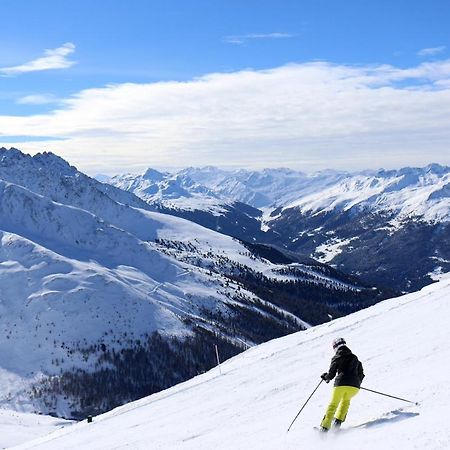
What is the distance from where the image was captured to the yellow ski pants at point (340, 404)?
→ 17.5 metres

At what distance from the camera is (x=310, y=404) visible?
22.7m

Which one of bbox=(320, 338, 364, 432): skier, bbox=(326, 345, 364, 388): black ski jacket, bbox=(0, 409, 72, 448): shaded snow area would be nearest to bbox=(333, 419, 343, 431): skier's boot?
bbox=(320, 338, 364, 432): skier

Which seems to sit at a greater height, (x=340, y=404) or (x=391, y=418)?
(x=340, y=404)

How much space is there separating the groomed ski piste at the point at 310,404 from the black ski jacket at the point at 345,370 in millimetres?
1270

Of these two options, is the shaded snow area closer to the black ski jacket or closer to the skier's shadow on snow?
the black ski jacket

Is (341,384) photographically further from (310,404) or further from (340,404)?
(310,404)

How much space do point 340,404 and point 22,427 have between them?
51890 mm

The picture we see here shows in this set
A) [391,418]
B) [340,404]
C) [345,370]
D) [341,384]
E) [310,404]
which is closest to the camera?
[391,418]

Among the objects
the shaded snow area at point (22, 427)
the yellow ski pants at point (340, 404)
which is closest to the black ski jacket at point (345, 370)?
the yellow ski pants at point (340, 404)

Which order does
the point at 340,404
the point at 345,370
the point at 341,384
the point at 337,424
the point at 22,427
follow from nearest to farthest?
1. the point at 337,424
2. the point at 340,404
3. the point at 341,384
4. the point at 345,370
5. the point at 22,427

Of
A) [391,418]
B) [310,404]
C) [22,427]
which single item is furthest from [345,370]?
[22,427]

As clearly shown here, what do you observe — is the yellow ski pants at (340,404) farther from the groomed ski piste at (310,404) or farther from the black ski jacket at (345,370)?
the groomed ski piste at (310,404)

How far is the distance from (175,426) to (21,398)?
138 metres

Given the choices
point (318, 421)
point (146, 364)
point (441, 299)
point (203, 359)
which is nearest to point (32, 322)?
point (146, 364)
